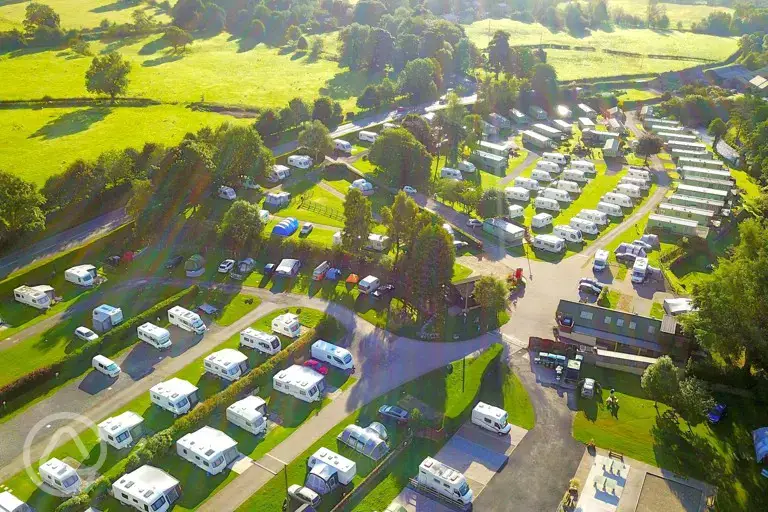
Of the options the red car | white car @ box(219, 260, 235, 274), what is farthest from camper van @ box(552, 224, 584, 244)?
white car @ box(219, 260, 235, 274)

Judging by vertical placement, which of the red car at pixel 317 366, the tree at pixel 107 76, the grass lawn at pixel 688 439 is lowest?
the grass lawn at pixel 688 439

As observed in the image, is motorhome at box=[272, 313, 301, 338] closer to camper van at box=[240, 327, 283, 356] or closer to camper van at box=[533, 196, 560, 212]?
camper van at box=[240, 327, 283, 356]

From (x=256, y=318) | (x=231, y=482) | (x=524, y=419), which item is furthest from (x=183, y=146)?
(x=524, y=419)

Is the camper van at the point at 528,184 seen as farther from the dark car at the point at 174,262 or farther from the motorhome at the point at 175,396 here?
the motorhome at the point at 175,396

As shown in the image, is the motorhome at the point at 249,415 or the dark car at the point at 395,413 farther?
the dark car at the point at 395,413

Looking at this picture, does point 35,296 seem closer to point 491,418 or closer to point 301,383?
point 301,383

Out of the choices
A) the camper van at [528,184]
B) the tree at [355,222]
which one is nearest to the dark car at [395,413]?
the tree at [355,222]

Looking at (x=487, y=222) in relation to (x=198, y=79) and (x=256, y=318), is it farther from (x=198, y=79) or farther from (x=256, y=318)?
(x=198, y=79)

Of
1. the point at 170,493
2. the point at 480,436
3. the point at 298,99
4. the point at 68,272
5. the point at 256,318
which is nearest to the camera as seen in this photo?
the point at 170,493
